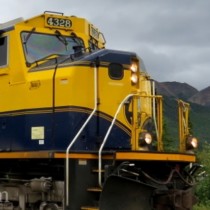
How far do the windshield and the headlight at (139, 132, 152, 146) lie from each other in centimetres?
224

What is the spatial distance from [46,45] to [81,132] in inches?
83.6

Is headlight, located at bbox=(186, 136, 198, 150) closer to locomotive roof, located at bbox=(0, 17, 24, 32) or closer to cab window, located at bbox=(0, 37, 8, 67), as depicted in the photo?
cab window, located at bbox=(0, 37, 8, 67)

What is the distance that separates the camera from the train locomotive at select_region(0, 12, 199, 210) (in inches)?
358

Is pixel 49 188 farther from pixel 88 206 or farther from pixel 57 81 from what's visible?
pixel 57 81

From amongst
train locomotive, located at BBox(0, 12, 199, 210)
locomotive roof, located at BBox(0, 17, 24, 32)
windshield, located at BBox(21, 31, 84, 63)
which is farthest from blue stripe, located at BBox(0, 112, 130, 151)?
locomotive roof, located at BBox(0, 17, 24, 32)

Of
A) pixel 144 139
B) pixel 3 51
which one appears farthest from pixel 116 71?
pixel 3 51

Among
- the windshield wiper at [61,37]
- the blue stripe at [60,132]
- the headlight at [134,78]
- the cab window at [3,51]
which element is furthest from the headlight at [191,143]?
the cab window at [3,51]

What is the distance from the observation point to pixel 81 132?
9609mm

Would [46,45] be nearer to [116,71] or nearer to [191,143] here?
[116,71]

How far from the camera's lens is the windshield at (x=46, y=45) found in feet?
34.2

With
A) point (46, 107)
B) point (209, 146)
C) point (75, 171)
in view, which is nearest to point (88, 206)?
point (75, 171)

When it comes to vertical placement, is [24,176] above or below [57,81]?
below

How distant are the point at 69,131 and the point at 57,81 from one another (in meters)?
0.91

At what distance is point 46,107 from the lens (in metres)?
9.84
